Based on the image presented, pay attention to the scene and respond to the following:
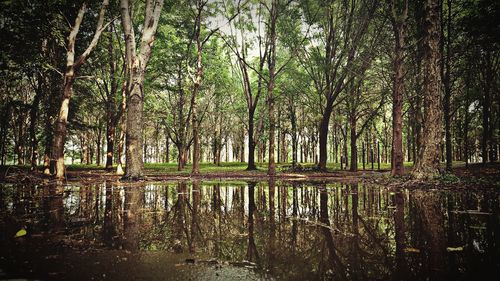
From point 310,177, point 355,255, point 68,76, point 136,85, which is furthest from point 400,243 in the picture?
point 310,177

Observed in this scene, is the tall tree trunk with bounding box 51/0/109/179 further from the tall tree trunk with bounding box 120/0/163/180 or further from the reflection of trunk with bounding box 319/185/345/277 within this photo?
the reflection of trunk with bounding box 319/185/345/277

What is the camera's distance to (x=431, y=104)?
9.19 meters

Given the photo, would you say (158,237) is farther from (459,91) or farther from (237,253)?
(459,91)

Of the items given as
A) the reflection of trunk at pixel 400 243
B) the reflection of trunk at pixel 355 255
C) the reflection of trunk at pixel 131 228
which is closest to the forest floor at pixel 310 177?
the reflection of trunk at pixel 400 243

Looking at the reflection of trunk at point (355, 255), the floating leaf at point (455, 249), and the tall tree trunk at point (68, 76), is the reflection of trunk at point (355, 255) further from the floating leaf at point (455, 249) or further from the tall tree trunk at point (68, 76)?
the tall tree trunk at point (68, 76)

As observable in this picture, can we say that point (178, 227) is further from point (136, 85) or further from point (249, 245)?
point (136, 85)

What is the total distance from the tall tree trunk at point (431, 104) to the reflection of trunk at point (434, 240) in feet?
18.7

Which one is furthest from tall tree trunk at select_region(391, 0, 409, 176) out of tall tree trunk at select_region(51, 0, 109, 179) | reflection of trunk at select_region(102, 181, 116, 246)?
tall tree trunk at select_region(51, 0, 109, 179)

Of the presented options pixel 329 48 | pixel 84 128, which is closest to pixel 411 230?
pixel 329 48

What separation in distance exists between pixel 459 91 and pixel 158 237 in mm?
34143

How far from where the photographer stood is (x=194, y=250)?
229cm

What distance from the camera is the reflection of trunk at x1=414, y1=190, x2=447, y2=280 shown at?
1822 millimetres

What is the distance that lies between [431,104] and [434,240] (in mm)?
8557

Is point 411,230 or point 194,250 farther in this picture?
point 411,230
